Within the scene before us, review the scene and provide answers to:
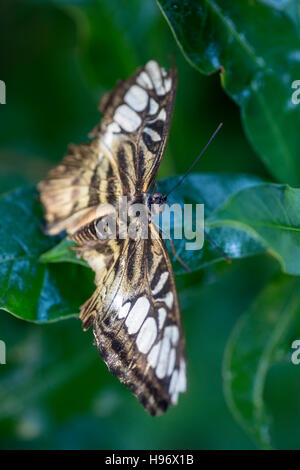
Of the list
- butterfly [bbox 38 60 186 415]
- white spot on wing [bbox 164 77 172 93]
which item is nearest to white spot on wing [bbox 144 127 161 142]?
butterfly [bbox 38 60 186 415]

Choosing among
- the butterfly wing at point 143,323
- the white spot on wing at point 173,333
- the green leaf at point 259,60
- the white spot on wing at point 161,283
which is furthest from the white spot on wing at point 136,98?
the white spot on wing at point 173,333

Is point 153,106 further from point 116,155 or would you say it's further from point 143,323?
point 143,323

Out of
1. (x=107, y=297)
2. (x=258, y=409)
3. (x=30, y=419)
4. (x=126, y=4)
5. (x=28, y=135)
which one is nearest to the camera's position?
(x=107, y=297)

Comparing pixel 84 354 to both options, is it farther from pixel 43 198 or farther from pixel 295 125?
pixel 295 125

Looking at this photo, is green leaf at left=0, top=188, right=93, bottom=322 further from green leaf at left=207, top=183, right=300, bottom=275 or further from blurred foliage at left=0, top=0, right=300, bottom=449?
green leaf at left=207, top=183, right=300, bottom=275

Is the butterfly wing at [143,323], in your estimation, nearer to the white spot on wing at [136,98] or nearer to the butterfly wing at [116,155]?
the butterfly wing at [116,155]

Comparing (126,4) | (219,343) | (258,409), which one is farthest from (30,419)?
(126,4)
